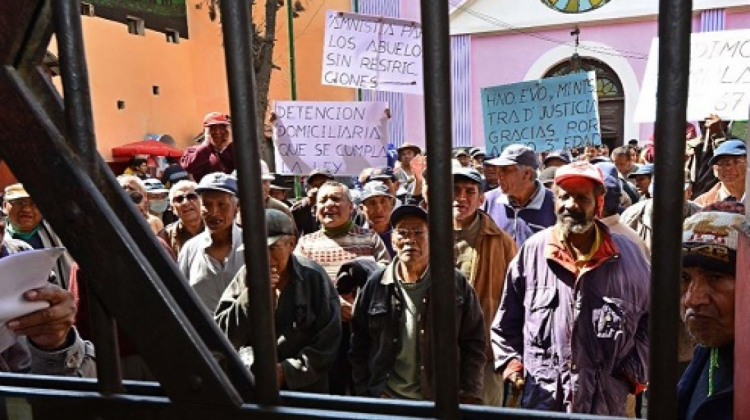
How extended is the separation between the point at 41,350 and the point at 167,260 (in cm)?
138

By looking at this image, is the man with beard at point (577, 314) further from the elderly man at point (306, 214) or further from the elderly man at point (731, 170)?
the elderly man at point (306, 214)

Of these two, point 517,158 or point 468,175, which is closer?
point 468,175

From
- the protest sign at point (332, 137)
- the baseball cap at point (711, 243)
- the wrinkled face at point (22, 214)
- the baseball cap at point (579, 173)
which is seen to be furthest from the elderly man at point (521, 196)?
the wrinkled face at point (22, 214)

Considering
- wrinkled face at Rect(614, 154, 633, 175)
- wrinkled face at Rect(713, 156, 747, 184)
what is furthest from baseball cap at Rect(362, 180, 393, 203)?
wrinkled face at Rect(614, 154, 633, 175)

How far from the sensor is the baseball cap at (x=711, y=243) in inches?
75.2

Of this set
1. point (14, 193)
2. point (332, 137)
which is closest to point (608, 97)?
point (332, 137)

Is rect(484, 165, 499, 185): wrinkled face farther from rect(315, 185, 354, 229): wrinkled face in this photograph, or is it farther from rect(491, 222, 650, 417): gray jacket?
rect(491, 222, 650, 417): gray jacket

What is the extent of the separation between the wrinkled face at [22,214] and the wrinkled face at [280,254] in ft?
6.66

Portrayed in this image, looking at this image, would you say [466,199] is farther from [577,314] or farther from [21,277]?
[21,277]

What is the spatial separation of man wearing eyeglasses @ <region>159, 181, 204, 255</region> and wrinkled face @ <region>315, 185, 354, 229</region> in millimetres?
1052

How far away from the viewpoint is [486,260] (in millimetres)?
3643

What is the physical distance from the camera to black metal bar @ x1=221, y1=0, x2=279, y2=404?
87 centimetres

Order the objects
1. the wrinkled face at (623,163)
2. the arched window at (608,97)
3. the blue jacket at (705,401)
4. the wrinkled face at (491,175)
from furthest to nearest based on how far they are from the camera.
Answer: the arched window at (608,97)
the wrinkled face at (623,163)
the wrinkled face at (491,175)
the blue jacket at (705,401)

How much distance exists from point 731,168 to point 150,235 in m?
4.68
